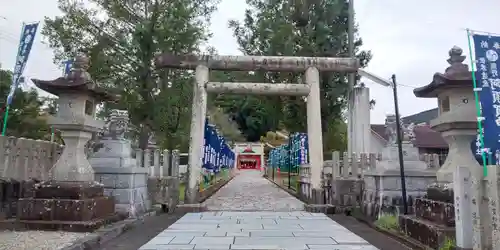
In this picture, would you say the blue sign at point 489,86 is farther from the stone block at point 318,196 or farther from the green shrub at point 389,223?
the stone block at point 318,196

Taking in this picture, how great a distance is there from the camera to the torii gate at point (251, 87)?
37.3ft

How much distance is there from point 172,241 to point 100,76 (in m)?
9.15

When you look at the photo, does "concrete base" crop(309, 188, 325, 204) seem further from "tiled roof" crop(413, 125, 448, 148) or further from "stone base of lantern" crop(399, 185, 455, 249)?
"tiled roof" crop(413, 125, 448, 148)

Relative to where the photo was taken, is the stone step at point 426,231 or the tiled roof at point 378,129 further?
the tiled roof at point 378,129

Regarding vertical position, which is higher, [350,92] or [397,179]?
[350,92]

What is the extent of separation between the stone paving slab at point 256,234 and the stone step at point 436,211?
3.09ft

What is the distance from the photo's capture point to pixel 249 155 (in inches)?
2037

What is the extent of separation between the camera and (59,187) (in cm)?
699

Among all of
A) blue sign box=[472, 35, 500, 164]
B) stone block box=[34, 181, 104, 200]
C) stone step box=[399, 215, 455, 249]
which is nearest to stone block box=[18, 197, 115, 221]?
stone block box=[34, 181, 104, 200]

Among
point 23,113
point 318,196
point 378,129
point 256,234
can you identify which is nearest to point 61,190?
point 256,234

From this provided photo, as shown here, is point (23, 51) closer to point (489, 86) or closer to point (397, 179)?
point (397, 179)

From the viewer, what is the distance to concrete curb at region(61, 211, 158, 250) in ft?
18.5

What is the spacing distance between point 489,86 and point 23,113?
68.1 feet

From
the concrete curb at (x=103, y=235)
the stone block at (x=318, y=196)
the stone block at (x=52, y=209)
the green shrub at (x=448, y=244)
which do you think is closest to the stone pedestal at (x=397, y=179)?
the stone block at (x=318, y=196)
